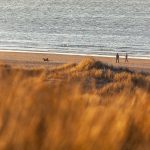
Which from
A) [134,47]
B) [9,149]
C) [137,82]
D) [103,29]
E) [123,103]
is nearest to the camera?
[9,149]

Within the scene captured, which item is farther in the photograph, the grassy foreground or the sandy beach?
the sandy beach

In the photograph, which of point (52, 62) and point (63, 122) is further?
point (52, 62)

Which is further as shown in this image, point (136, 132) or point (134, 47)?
point (134, 47)

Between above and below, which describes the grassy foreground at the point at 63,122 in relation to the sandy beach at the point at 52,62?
above

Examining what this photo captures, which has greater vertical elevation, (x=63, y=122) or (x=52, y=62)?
(x=63, y=122)

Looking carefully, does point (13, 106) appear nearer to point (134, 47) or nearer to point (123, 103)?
point (123, 103)

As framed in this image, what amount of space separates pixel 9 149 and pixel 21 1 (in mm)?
144492

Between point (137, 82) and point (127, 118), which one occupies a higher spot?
point (127, 118)

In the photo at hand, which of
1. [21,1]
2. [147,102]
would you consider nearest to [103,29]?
[147,102]

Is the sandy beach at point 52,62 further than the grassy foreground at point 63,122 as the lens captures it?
Yes

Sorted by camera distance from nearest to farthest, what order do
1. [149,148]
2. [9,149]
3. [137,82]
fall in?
[9,149] → [149,148] → [137,82]

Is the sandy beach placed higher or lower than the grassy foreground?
lower

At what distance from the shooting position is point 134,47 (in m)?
46.0

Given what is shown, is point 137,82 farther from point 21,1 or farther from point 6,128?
point 21,1
